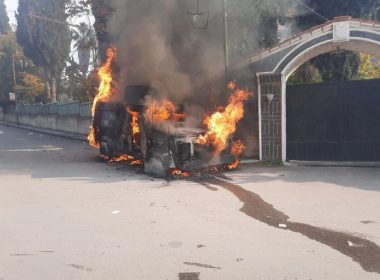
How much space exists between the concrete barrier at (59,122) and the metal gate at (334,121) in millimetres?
14901

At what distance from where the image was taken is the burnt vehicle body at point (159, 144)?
10.5m

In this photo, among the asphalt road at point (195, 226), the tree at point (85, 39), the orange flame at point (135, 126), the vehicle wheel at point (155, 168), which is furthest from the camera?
the tree at point (85, 39)

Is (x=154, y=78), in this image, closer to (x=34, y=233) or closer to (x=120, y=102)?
(x=120, y=102)

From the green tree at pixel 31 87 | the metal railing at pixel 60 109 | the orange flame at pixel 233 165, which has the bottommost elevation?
the orange flame at pixel 233 165

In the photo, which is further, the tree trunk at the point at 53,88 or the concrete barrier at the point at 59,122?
the tree trunk at the point at 53,88

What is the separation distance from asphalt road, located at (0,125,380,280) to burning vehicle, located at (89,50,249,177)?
64 centimetres

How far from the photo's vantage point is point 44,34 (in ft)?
118

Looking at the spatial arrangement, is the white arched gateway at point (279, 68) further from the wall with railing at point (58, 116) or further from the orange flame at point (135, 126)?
the wall with railing at point (58, 116)

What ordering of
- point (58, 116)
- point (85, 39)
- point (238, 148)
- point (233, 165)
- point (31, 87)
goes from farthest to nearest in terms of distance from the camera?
point (31, 87) → point (58, 116) → point (85, 39) → point (238, 148) → point (233, 165)

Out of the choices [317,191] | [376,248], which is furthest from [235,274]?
[317,191]

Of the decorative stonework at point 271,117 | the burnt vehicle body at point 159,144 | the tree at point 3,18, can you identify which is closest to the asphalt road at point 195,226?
the burnt vehicle body at point 159,144

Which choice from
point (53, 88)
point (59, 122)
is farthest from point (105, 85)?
point (53, 88)

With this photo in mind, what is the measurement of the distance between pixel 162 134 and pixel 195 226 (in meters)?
4.68

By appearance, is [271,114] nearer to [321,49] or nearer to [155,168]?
[321,49]
